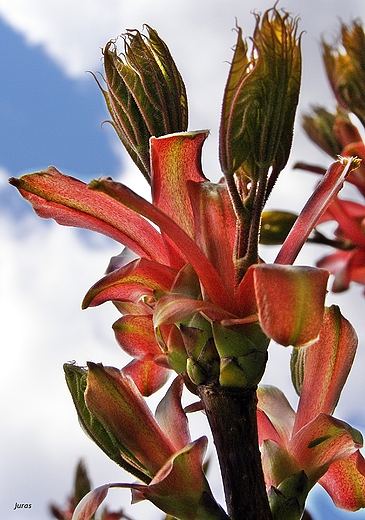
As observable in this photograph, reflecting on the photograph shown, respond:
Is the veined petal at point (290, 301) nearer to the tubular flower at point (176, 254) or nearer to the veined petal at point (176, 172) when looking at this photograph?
the tubular flower at point (176, 254)

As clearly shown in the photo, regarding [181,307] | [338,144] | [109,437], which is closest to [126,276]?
[181,307]

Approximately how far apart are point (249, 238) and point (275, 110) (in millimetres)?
137

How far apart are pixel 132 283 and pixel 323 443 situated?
276 mm

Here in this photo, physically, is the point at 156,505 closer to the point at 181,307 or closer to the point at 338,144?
the point at 181,307

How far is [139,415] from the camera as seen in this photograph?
72 centimetres

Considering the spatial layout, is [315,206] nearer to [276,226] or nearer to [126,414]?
[126,414]

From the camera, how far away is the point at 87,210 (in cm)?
75

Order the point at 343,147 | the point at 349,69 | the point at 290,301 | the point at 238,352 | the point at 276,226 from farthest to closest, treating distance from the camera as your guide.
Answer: the point at 343,147 < the point at 349,69 < the point at 276,226 < the point at 238,352 < the point at 290,301

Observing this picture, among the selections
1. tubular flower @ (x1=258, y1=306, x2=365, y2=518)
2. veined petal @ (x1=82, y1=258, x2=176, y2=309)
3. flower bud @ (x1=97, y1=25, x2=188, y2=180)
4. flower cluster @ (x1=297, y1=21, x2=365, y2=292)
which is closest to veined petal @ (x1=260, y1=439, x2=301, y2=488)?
tubular flower @ (x1=258, y1=306, x2=365, y2=518)

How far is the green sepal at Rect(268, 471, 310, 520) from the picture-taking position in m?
0.71

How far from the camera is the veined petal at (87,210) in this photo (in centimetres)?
75

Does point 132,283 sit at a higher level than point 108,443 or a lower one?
higher

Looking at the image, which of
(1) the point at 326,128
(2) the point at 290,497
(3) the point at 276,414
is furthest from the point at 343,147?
(2) the point at 290,497

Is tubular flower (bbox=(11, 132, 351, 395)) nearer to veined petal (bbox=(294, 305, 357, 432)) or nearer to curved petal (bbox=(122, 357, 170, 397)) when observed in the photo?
curved petal (bbox=(122, 357, 170, 397))
